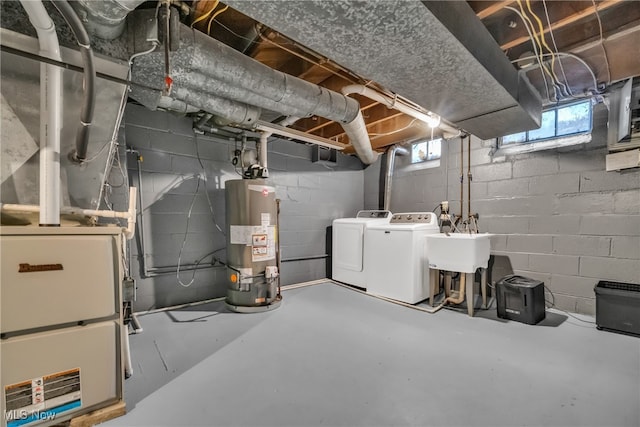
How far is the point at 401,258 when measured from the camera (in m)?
3.04

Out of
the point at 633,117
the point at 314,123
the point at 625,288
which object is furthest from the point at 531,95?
the point at 314,123

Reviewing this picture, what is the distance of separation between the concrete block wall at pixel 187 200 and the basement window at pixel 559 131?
9.23ft

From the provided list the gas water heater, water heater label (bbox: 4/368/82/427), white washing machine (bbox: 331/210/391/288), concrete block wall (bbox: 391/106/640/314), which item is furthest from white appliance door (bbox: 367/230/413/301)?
water heater label (bbox: 4/368/82/427)

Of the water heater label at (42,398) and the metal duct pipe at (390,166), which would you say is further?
the metal duct pipe at (390,166)

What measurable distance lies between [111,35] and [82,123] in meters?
0.50

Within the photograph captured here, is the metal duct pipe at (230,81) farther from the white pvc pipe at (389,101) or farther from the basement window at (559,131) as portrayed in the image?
the basement window at (559,131)

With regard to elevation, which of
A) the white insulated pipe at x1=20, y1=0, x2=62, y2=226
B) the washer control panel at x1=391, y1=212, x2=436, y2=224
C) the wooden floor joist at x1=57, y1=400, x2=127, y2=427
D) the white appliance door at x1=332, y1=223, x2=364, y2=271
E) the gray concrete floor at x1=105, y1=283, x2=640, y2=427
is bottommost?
the gray concrete floor at x1=105, y1=283, x2=640, y2=427

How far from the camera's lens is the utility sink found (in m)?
2.55

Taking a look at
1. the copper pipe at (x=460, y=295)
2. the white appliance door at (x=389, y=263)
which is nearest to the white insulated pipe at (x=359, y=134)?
the white appliance door at (x=389, y=263)

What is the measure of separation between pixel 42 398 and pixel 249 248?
1.73m

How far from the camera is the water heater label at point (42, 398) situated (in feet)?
3.59

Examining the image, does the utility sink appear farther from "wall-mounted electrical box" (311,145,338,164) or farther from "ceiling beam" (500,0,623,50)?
"wall-mounted electrical box" (311,145,338,164)

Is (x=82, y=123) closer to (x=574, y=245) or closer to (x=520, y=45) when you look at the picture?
(x=520, y=45)

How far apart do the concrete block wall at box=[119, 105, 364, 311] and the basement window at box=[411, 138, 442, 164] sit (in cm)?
179
